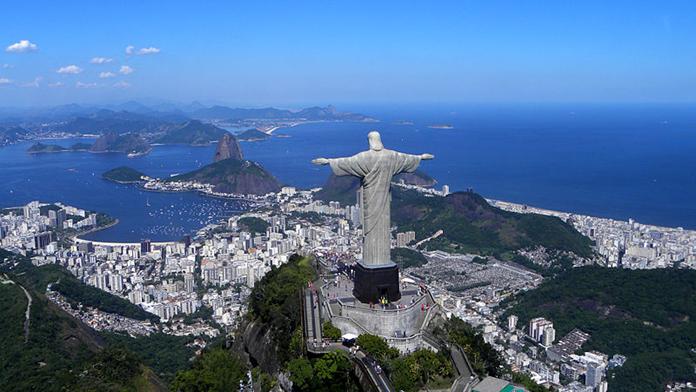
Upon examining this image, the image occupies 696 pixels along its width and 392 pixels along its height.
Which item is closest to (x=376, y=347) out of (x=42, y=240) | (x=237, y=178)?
(x=42, y=240)

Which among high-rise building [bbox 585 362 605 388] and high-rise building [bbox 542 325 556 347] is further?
Result: high-rise building [bbox 542 325 556 347]

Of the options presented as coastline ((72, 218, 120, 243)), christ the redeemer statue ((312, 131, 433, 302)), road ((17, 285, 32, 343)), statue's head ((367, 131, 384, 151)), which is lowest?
coastline ((72, 218, 120, 243))

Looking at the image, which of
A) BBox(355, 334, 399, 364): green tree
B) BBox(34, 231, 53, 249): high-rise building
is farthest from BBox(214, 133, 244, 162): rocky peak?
BBox(355, 334, 399, 364): green tree

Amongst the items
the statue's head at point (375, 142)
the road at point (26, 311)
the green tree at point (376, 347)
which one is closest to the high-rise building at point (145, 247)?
the road at point (26, 311)

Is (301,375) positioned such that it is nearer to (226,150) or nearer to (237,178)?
(237,178)

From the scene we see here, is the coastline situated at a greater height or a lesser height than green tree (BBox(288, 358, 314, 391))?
lesser

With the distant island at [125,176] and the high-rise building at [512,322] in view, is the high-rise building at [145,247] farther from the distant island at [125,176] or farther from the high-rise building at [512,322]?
the distant island at [125,176]

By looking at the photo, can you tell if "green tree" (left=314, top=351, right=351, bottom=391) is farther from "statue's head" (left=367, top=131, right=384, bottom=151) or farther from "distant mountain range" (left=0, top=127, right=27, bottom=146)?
"distant mountain range" (left=0, top=127, right=27, bottom=146)
